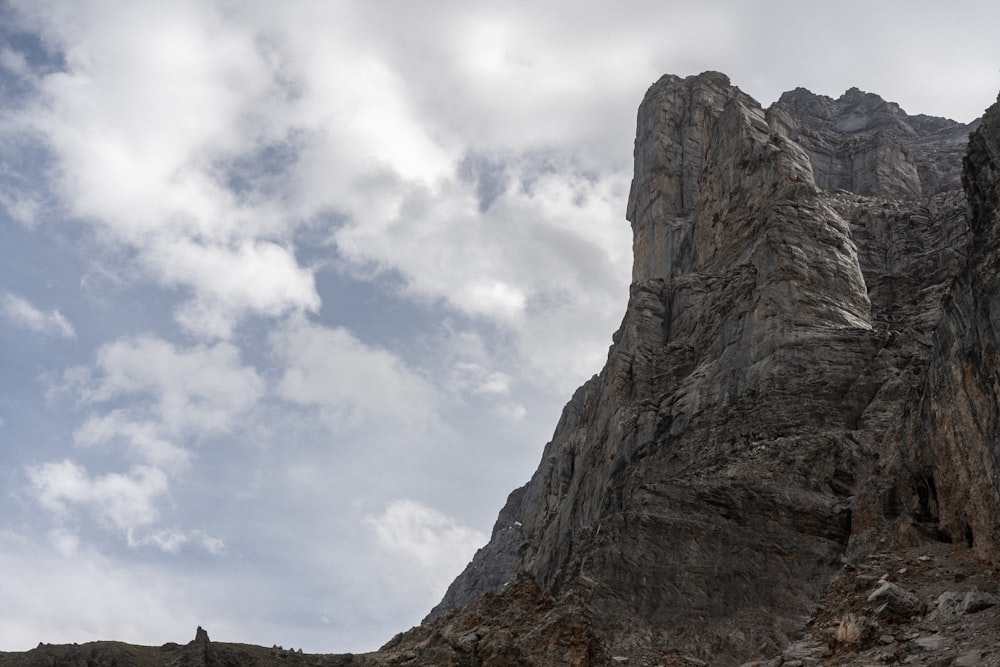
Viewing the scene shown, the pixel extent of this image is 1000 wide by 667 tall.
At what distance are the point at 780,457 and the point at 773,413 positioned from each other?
4.19m

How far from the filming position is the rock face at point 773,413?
1296 inches

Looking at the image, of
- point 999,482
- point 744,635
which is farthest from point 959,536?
point 744,635

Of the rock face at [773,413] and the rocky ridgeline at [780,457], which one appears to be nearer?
the rocky ridgeline at [780,457]

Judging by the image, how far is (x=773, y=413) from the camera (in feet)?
160

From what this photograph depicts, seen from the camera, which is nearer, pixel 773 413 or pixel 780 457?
pixel 780 457

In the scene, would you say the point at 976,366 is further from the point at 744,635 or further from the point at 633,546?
the point at 633,546

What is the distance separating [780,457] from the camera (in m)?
45.0

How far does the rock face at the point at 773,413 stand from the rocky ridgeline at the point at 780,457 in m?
0.12

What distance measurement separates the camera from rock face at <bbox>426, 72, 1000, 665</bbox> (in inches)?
1296

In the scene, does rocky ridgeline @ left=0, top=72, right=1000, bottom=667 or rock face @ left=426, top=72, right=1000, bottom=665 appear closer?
rocky ridgeline @ left=0, top=72, right=1000, bottom=667

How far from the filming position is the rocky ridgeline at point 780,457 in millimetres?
29953

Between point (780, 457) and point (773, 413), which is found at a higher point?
point (773, 413)

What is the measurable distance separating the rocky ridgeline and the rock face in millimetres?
125

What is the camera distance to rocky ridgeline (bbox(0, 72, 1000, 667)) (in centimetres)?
2995
